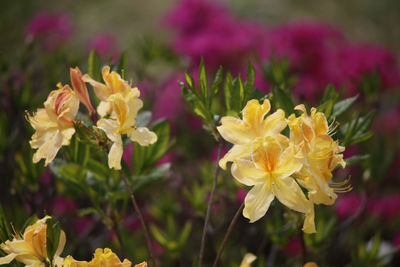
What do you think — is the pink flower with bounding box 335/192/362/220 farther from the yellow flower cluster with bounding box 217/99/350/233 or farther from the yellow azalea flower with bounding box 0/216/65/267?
the yellow azalea flower with bounding box 0/216/65/267

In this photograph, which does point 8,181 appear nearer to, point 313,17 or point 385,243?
point 385,243

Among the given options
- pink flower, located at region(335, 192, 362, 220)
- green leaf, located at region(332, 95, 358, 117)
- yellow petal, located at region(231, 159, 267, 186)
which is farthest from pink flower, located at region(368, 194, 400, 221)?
yellow petal, located at region(231, 159, 267, 186)

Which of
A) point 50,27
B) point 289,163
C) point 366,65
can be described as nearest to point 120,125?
point 289,163

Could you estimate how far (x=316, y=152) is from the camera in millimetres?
561

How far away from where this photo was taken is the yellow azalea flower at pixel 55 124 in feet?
2.06

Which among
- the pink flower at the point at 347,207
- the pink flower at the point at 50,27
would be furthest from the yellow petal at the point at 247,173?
the pink flower at the point at 50,27

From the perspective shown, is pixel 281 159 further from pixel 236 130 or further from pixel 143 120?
pixel 143 120

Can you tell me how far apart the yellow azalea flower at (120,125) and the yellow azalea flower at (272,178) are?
16cm

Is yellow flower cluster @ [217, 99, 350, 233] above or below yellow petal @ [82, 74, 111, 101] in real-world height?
below

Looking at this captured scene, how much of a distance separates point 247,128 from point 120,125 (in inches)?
7.1

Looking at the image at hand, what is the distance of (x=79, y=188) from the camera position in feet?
2.58

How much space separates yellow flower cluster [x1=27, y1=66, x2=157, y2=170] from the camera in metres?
0.61

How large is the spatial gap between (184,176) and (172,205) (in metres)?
0.29

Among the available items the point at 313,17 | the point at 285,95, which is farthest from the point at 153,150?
the point at 313,17
